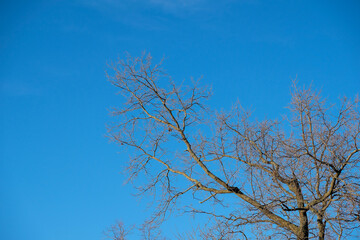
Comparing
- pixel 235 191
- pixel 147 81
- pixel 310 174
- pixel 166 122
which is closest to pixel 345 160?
pixel 310 174

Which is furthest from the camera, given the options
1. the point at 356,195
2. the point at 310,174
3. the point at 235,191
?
the point at 235,191

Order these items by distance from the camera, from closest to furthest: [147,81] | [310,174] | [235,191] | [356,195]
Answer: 1. [356,195]
2. [310,174]
3. [235,191]
4. [147,81]

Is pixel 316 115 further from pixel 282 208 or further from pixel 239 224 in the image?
pixel 239 224

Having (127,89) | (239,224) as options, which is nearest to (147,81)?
(127,89)

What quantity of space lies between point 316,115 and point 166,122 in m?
3.33

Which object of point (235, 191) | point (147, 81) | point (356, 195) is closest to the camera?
point (356, 195)

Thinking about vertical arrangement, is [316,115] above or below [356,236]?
above

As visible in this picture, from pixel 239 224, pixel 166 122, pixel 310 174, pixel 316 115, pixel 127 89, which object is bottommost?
pixel 239 224

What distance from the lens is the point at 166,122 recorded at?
32.2 ft

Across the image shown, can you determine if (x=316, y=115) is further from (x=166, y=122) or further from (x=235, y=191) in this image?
(x=166, y=122)

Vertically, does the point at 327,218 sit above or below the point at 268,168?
below

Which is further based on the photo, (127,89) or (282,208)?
(127,89)

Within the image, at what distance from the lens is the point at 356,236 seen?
8.24 meters

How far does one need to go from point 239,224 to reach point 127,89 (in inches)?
155
